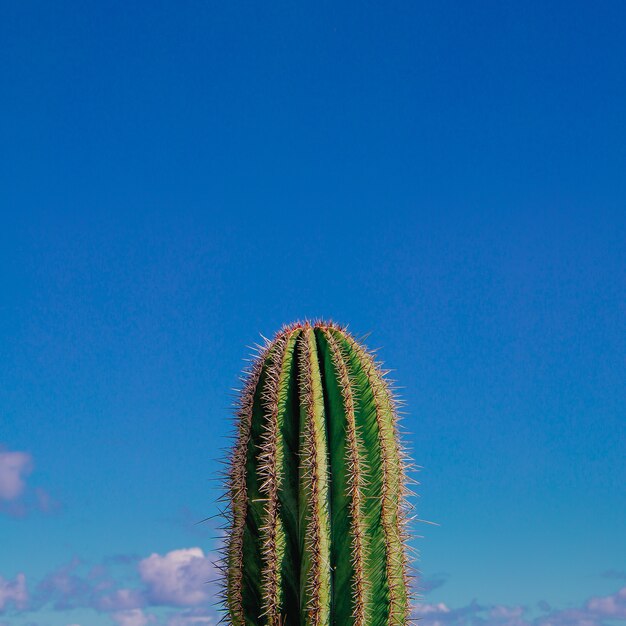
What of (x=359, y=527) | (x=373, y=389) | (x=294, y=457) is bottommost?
(x=359, y=527)

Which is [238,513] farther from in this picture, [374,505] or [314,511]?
[374,505]

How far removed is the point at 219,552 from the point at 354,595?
136 cm

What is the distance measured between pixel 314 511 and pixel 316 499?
11cm

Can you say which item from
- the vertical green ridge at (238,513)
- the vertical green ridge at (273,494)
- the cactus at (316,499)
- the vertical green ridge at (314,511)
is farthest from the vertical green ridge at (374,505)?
the vertical green ridge at (238,513)

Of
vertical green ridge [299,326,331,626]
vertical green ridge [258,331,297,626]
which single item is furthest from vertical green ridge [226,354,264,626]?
vertical green ridge [299,326,331,626]

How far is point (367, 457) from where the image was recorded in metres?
9.02

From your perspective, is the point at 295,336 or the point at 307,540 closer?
the point at 307,540

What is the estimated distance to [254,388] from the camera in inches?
370

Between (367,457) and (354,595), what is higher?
(367,457)

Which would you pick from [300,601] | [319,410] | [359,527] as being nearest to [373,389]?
[319,410]

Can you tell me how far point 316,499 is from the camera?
8.64 metres

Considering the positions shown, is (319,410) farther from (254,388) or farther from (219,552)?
(219,552)

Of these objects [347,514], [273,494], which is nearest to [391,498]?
[347,514]

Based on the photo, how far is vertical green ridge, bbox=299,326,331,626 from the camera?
8531mm
